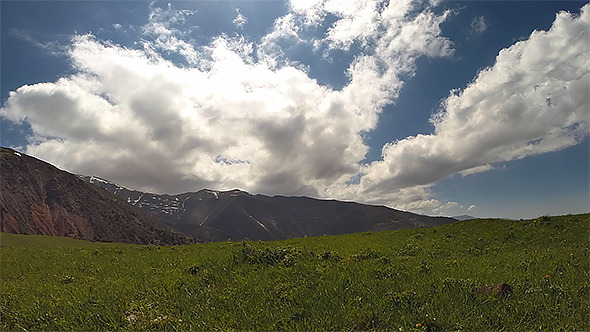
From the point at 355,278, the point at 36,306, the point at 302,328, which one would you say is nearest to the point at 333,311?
the point at 302,328

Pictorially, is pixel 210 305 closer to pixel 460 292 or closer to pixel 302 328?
pixel 302 328

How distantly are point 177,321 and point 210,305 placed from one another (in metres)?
1.11

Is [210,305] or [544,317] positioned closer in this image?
[544,317]

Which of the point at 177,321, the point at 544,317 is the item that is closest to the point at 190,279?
the point at 177,321

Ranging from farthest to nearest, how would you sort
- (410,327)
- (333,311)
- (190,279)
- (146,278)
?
1. (146,278)
2. (190,279)
3. (333,311)
4. (410,327)

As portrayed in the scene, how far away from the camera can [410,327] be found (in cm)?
785

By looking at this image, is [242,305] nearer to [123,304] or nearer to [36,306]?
[123,304]

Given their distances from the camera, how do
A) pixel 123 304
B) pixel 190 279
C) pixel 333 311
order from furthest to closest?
pixel 190 279 → pixel 123 304 → pixel 333 311

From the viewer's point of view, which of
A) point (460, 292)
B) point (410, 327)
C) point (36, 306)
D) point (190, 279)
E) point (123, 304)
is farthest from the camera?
point (190, 279)

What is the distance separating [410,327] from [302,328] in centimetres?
257

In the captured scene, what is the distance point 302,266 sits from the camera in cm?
1275

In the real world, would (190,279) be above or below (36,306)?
above

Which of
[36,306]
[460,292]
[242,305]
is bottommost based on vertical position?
[36,306]

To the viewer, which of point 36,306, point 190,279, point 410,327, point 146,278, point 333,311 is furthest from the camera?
point 146,278
